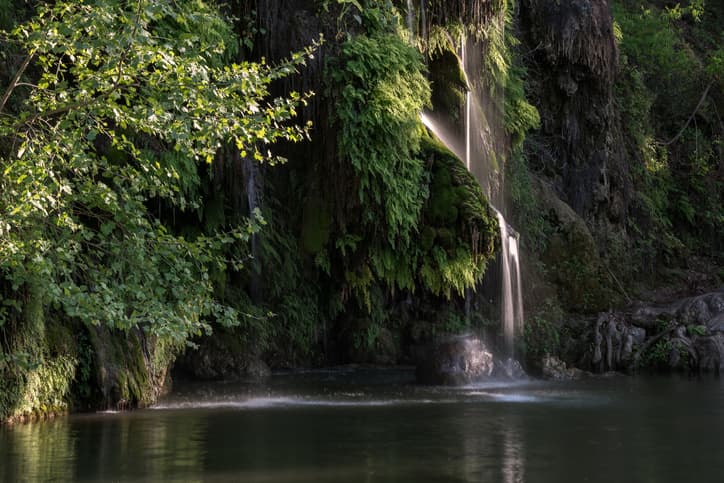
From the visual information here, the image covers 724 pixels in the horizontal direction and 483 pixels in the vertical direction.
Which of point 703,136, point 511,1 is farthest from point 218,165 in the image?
point 703,136

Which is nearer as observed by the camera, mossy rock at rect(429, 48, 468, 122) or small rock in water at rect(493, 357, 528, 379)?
small rock in water at rect(493, 357, 528, 379)

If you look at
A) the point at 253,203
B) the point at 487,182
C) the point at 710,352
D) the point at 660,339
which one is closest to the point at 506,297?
the point at 487,182

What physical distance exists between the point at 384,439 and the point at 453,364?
6.76m

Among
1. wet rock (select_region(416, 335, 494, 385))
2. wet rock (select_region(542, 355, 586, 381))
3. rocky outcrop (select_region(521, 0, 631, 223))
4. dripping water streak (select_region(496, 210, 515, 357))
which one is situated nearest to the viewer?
wet rock (select_region(416, 335, 494, 385))

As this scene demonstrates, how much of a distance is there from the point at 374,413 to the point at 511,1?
48.0 ft

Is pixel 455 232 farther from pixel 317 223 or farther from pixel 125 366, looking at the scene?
pixel 125 366

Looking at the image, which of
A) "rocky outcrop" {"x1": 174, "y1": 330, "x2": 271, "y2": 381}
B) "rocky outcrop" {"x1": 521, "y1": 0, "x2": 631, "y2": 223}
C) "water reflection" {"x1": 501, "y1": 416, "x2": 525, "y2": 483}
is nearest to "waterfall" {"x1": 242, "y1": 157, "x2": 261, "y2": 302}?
"rocky outcrop" {"x1": 174, "y1": 330, "x2": 271, "y2": 381}

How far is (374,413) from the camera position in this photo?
12.5m

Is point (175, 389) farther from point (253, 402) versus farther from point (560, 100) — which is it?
point (560, 100)

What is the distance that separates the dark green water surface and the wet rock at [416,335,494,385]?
4.47 ft

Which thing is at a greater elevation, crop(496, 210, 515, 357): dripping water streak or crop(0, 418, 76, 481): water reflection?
crop(496, 210, 515, 357): dripping water streak

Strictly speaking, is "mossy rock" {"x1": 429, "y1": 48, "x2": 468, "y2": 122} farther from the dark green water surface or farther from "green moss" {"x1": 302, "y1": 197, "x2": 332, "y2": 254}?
the dark green water surface

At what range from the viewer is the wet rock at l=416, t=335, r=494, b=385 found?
16.8 m

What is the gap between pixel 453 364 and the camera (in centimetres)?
1691
